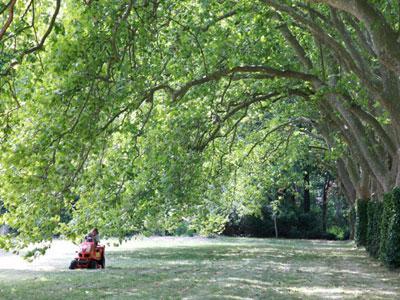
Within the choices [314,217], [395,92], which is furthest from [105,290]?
[314,217]

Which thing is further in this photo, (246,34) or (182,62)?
(246,34)

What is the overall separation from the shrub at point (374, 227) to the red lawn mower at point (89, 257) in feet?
30.6

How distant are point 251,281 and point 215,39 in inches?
231

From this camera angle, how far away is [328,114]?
891 inches

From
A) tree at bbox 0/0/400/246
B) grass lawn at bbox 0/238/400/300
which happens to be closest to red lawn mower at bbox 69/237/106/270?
grass lawn at bbox 0/238/400/300

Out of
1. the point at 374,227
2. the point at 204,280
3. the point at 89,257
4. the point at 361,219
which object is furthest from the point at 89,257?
the point at 361,219

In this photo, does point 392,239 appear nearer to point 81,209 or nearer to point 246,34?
point 246,34

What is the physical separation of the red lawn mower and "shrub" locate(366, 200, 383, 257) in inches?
367

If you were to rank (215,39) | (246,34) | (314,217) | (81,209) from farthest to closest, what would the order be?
(314,217)
(246,34)
(215,39)
(81,209)

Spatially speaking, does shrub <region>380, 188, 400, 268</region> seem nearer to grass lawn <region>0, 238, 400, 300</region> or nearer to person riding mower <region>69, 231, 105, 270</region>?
grass lawn <region>0, 238, 400, 300</region>

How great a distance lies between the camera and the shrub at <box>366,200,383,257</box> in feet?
72.6

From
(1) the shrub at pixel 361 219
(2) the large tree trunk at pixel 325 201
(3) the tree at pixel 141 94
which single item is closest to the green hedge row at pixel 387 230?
(3) the tree at pixel 141 94

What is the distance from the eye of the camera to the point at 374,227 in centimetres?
2327

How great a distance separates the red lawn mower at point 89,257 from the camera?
1994 centimetres
